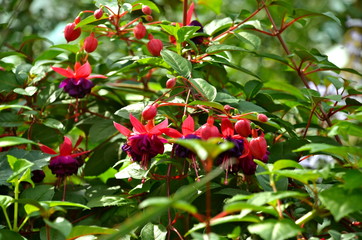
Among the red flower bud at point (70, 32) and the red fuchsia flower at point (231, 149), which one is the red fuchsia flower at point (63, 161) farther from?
the red fuchsia flower at point (231, 149)

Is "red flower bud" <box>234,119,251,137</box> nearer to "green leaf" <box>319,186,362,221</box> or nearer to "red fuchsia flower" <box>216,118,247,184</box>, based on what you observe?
"red fuchsia flower" <box>216,118,247,184</box>

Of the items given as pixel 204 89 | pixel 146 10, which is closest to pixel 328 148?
pixel 204 89

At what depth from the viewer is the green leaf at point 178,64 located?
0.90 metres

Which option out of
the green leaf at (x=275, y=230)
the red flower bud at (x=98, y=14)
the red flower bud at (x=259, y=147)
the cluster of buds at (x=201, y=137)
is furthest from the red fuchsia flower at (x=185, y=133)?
the red flower bud at (x=98, y=14)

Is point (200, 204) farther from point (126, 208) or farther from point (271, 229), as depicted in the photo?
point (271, 229)

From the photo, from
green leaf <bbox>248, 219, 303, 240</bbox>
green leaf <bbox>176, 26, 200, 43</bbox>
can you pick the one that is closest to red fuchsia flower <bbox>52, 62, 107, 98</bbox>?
green leaf <bbox>176, 26, 200, 43</bbox>

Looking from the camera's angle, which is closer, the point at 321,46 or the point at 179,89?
the point at 179,89

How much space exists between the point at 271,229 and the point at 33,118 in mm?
699

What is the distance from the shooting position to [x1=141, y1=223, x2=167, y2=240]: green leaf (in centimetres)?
82

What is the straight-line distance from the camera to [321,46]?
2.44 metres

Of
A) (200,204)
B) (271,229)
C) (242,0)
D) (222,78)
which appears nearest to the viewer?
(271,229)

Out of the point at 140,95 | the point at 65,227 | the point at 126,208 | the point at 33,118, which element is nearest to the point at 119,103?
the point at 140,95

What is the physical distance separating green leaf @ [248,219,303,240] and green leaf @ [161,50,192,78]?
38 cm

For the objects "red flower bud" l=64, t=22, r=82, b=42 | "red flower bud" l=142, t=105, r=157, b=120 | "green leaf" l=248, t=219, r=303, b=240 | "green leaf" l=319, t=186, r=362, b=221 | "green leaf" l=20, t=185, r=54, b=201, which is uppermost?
"red flower bud" l=64, t=22, r=82, b=42
